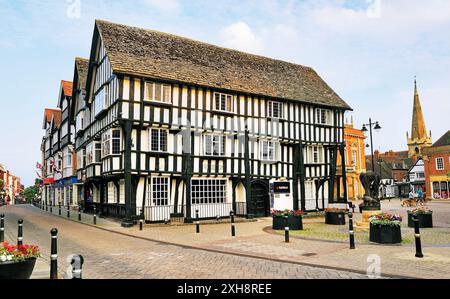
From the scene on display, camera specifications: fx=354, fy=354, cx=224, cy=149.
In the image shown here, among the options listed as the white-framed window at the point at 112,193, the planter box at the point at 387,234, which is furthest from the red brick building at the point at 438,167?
the white-framed window at the point at 112,193

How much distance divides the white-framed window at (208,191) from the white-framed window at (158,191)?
1837 millimetres

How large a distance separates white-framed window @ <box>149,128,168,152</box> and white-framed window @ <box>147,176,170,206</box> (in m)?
1.84

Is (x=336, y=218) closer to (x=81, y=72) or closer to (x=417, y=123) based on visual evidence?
(x=81, y=72)

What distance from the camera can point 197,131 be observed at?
24.0 meters

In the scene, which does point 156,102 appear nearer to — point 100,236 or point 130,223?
point 130,223

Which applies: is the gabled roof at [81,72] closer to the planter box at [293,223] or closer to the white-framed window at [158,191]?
the white-framed window at [158,191]

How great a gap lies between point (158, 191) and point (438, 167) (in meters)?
47.3

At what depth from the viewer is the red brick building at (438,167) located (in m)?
52.1

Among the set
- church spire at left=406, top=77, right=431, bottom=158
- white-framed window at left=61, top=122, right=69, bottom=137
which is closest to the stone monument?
white-framed window at left=61, top=122, right=69, bottom=137

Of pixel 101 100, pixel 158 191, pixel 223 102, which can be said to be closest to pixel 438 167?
pixel 223 102

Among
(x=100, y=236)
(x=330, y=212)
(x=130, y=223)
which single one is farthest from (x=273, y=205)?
(x=100, y=236)

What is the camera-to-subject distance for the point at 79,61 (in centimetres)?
3328
